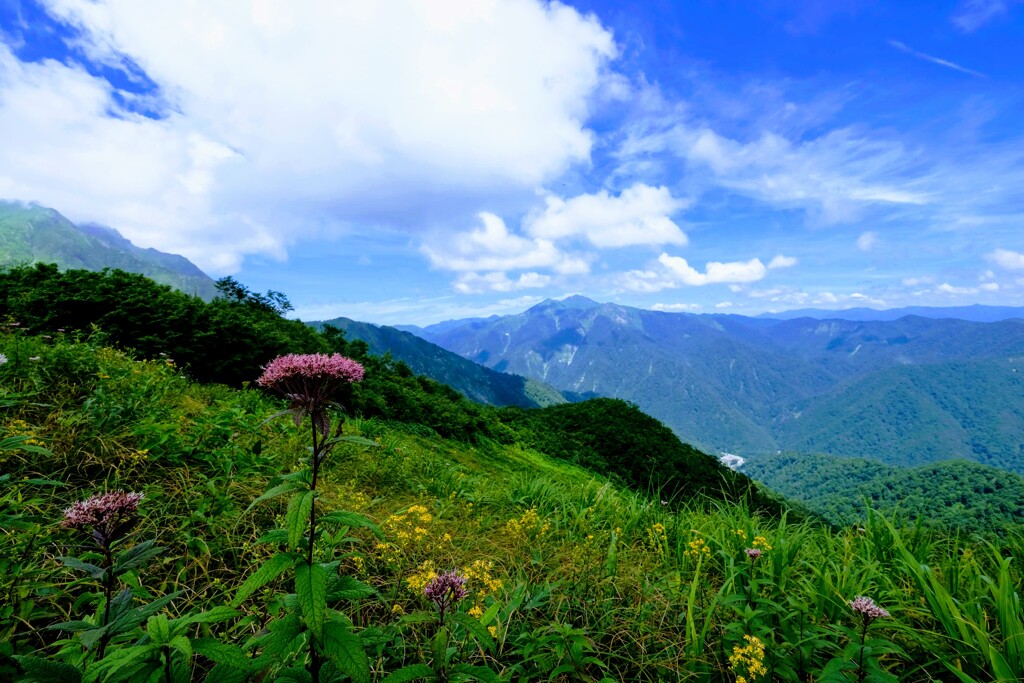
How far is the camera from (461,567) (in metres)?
3.52

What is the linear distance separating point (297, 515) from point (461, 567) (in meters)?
2.32

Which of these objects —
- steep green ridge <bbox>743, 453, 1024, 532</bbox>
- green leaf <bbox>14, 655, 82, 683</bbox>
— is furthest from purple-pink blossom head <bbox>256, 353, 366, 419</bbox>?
steep green ridge <bbox>743, 453, 1024, 532</bbox>

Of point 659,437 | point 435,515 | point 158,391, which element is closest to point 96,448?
point 158,391

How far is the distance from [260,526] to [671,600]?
10.8 feet

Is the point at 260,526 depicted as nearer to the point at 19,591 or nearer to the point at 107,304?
the point at 19,591

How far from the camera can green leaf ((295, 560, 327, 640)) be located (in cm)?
151

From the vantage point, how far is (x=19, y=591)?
8.00ft

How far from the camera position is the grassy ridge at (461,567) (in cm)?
253

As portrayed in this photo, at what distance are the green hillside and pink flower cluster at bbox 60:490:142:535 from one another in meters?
0.01

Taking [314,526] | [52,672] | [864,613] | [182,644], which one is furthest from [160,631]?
[864,613]

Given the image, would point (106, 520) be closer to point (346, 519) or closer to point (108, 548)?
point (108, 548)

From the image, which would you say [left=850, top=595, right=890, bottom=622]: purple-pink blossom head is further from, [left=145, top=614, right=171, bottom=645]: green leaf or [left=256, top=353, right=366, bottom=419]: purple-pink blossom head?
[left=145, top=614, right=171, bottom=645]: green leaf

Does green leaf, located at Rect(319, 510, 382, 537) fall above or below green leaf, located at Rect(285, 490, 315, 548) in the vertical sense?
below

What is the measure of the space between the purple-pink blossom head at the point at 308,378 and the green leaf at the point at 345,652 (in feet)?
2.58
